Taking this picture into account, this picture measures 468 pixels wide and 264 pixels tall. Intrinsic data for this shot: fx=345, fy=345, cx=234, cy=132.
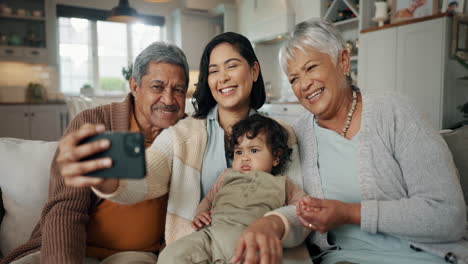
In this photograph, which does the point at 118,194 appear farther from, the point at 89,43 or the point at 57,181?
the point at 89,43

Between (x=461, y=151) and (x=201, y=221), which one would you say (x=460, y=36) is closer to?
(x=461, y=151)

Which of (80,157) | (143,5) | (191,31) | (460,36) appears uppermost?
(143,5)

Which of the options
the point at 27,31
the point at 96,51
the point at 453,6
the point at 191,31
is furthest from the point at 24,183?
the point at 191,31

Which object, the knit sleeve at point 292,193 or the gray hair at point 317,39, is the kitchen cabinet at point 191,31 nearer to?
the gray hair at point 317,39

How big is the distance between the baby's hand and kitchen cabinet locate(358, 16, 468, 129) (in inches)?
101

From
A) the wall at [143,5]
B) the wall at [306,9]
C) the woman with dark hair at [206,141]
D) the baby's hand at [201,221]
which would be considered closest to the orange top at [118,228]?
the woman with dark hair at [206,141]

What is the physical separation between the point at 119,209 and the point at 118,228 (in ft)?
0.23

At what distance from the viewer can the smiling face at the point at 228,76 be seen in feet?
4.61

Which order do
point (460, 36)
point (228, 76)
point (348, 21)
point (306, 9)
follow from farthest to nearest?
1. point (306, 9)
2. point (348, 21)
3. point (460, 36)
4. point (228, 76)

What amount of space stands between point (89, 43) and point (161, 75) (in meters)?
5.96

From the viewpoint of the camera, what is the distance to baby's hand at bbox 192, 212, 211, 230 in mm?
1176

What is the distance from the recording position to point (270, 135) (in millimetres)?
1343

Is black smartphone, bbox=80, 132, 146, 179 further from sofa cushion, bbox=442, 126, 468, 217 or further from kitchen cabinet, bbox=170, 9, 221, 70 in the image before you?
kitchen cabinet, bbox=170, 9, 221, 70

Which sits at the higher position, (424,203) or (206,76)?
(206,76)
